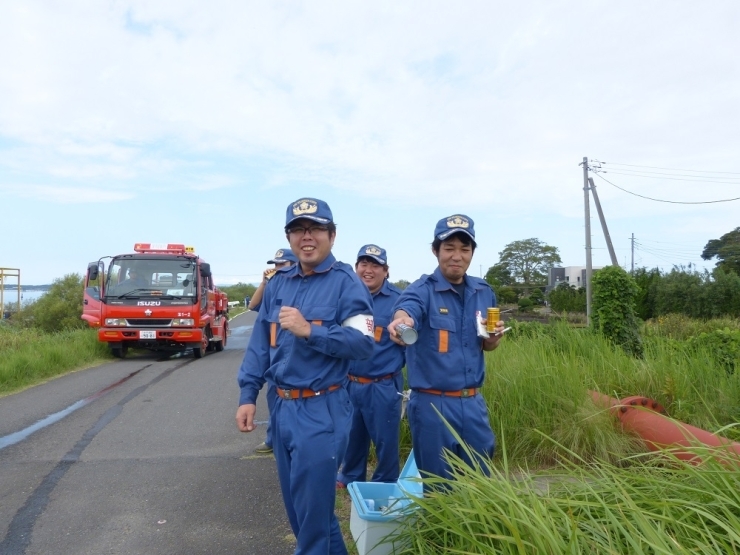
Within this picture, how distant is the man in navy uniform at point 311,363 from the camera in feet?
9.63

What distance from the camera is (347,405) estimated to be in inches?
125

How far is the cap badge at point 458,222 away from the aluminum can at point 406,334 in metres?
0.83

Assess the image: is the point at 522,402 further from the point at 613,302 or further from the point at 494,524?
the point at 613,302

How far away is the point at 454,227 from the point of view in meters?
3.55

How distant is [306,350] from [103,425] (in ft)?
17.5

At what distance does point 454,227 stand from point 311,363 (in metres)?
1.14

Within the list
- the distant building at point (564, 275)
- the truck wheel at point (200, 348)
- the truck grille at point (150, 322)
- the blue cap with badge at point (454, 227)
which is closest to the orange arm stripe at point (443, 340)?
the blue cap with badge at point (454, 227)

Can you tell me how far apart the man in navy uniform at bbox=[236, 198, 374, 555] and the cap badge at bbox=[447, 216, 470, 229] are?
2.29 feet

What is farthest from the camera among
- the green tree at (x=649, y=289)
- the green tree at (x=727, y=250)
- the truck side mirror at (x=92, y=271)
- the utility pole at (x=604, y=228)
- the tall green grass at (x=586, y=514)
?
the green tree at (x=727, y=250)

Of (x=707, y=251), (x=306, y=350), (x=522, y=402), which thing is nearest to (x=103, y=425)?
(x=522, y=402)

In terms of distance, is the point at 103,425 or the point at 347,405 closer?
the point at 347,405

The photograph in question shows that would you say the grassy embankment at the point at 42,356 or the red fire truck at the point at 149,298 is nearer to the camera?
the grassy embankment at the point at 42,356

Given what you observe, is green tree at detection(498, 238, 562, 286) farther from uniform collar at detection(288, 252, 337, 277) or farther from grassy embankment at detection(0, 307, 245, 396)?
uniform collar at detection(288, 252, 337, 277)

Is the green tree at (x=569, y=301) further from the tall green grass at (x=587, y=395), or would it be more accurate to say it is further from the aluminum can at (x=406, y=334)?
the aluminum can at (x=406, y=334)
